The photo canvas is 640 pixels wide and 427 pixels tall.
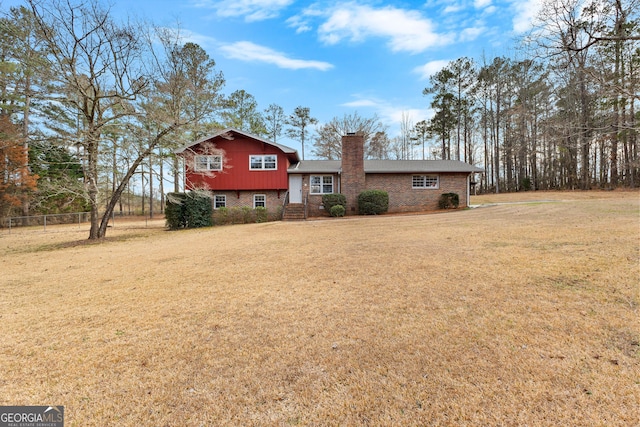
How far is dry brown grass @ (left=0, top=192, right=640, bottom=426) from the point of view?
2234 mm

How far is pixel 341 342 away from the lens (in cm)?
322

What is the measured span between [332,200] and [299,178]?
119 inches

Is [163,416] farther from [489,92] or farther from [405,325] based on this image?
[489,92]

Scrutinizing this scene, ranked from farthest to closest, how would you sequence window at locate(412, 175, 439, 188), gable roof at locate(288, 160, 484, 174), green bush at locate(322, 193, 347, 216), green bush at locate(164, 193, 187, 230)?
window at locate(412, 175, 439, 188), gable roof at locate(288, 160, 484, 174), green bush at locate(322, 193, 347, 216), green bush at locate(164, 193, 187, 230)

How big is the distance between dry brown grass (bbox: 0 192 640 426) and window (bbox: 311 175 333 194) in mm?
13825

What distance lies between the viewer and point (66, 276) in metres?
6.66

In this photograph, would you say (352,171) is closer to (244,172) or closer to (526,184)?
(244,172)

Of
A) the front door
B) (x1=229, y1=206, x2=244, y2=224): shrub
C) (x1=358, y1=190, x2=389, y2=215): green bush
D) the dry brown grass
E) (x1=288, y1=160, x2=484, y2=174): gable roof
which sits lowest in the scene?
the dry brown grass

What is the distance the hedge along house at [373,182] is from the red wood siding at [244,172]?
1.14 metres

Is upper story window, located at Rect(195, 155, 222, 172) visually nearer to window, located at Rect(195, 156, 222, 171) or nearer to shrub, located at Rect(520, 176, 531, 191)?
window, located at Rect(195, 156, 222, 171)

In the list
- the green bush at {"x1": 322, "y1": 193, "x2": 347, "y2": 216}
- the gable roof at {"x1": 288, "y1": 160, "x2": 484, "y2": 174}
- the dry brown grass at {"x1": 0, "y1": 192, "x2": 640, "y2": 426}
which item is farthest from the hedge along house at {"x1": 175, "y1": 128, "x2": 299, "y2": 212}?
the dry brown grass at {"x1": 0, "y1": 192, "x2": 640, "y2": 426}

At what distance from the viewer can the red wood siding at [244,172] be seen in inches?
752

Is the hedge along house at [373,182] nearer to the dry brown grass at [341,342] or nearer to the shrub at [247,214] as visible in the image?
the shrub at [247,214]

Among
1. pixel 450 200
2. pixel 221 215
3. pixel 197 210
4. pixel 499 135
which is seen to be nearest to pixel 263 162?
pixel 221 215
